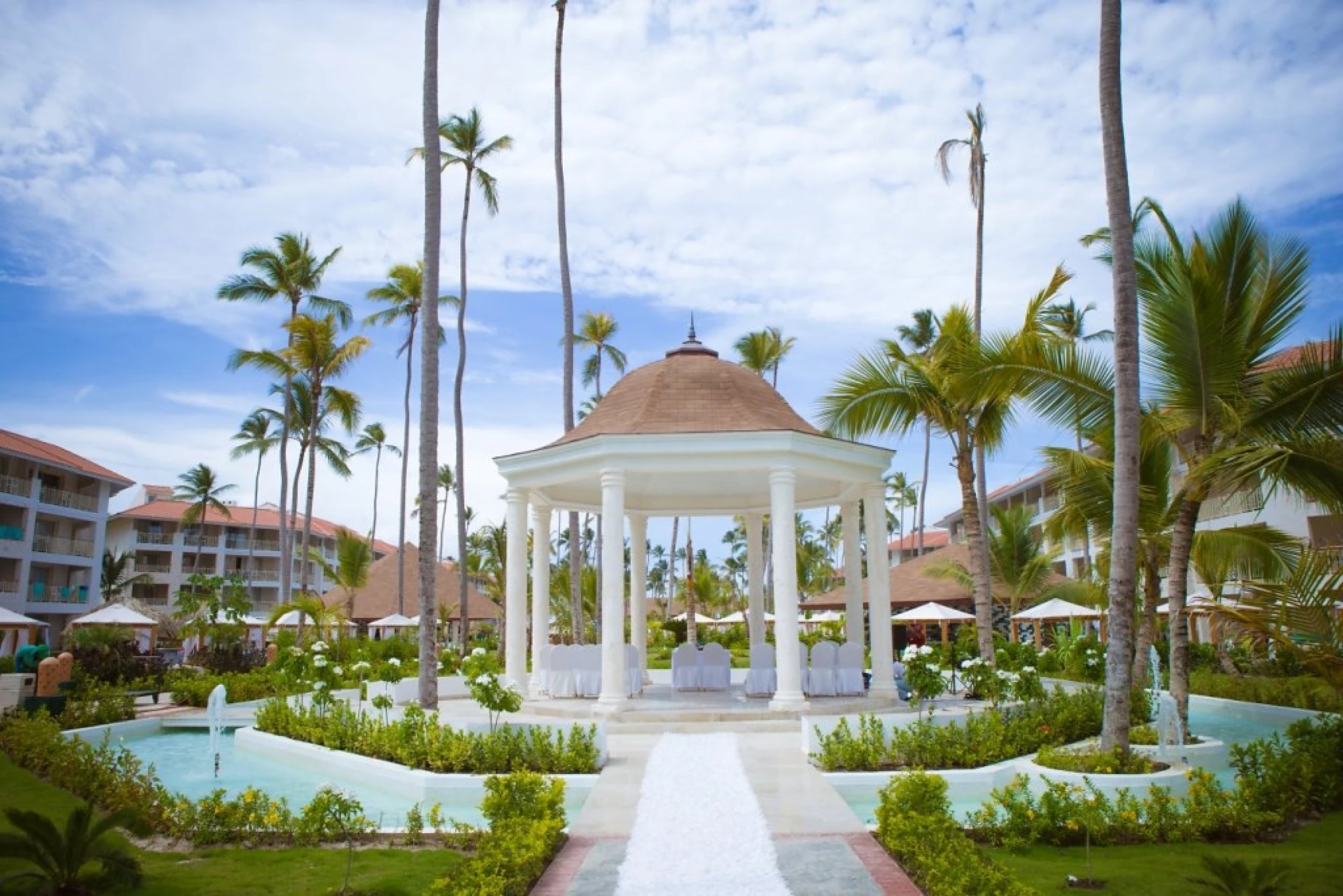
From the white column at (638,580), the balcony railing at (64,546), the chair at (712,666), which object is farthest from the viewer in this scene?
the balcony railing at (64,546)

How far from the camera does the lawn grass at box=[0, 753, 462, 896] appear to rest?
6910mm

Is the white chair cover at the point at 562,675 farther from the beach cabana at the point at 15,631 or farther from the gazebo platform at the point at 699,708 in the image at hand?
the beach cabana at the point at 15,631

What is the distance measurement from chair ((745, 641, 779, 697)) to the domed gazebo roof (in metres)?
4.67

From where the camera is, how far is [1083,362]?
13422mm

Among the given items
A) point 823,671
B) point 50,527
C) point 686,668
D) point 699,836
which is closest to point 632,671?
point 686,668

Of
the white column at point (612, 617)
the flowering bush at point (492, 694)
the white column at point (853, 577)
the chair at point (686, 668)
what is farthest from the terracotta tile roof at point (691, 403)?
the flowering bush at point (492, 694)

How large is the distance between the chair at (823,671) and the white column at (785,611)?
2.26 meters

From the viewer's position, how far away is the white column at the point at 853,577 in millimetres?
20547

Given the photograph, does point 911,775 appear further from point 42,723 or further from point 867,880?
point 42,723

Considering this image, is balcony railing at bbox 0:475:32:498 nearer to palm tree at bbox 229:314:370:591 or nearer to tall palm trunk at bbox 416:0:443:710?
palm tree at bbox 229:314:370:591

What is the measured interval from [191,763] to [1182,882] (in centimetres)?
1445

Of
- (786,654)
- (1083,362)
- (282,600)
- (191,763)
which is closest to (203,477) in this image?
(282,600)

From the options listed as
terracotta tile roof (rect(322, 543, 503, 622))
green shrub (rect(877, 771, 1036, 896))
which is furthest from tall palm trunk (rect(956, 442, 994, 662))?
terracotta tile roof (rect(322, 543, 503, 622))

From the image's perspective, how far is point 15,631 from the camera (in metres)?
36.9
